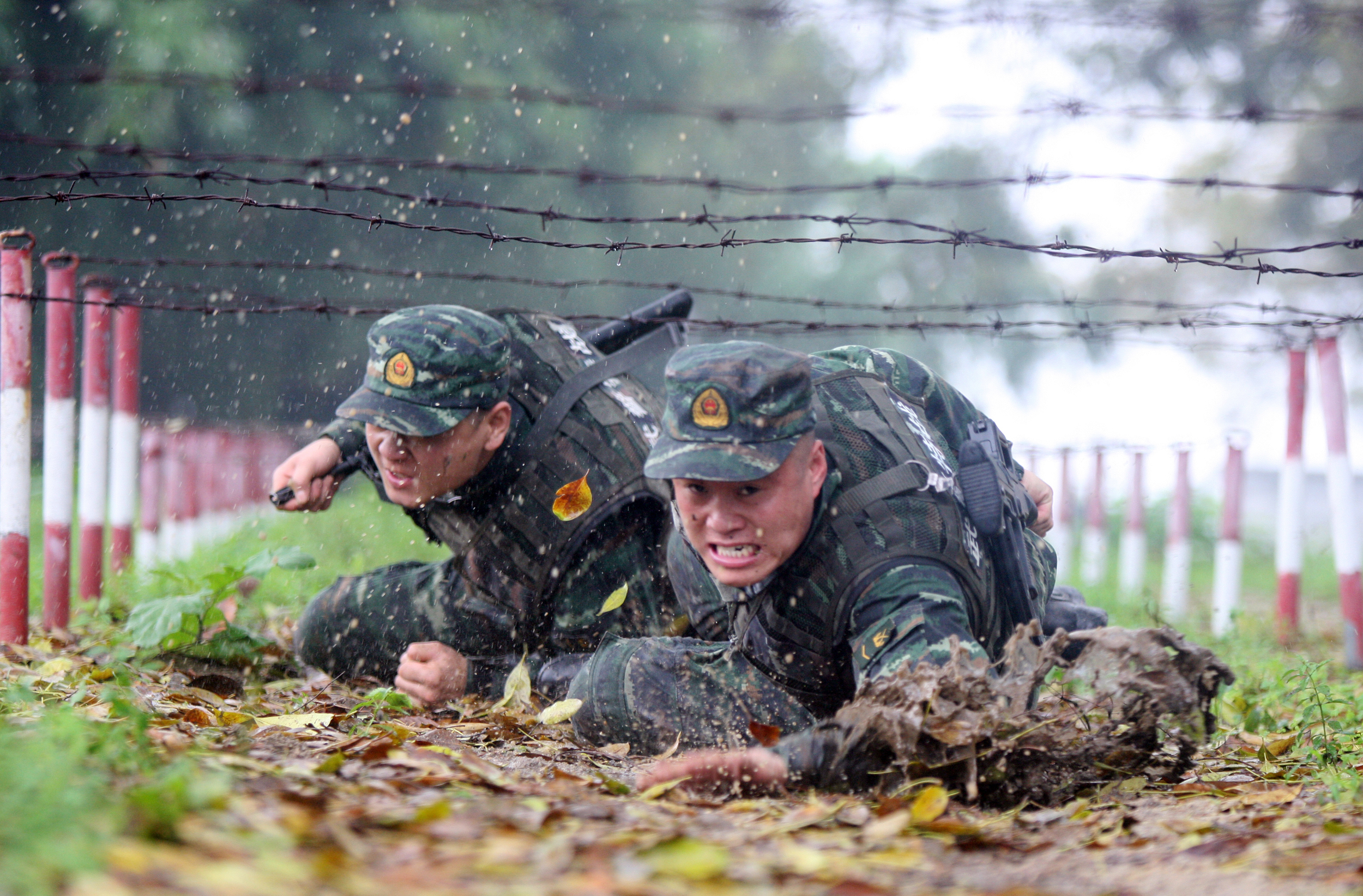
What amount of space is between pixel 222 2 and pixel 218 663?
38.3 ft

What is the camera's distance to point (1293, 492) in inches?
254

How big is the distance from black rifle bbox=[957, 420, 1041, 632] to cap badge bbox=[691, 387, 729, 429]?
70 centimetres

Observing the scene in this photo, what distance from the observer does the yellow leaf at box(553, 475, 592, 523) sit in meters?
3.80

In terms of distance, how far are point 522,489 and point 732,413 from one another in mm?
1291

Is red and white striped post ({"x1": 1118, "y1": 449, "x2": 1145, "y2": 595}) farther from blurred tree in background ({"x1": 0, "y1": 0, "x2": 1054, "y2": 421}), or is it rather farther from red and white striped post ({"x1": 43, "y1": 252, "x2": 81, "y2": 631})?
red and white striped post ({"x1": 43, "y1": 252, "x2": 81, "y2": 631})

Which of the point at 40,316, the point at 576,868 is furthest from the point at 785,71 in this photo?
the point at 576,868

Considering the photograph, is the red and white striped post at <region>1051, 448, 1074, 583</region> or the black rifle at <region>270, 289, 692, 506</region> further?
the red and white striped post at <region>1051, 448, 1074, 583</region>

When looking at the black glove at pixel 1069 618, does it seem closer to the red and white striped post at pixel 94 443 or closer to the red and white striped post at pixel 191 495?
the red and white striped post at pixel 94 443

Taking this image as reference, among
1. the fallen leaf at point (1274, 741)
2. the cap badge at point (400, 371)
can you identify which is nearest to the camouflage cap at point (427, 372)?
the cap badge at point (400, 371)

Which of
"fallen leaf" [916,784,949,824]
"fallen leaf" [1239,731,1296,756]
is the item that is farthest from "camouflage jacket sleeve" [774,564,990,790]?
"fallen leaf" [1239,731,1296,756]

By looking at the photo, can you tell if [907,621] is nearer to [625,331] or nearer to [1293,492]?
[625,331]

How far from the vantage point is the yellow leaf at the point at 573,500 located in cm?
380

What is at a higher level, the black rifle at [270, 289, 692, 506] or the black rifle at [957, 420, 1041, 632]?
the black rifle at [270, 289, 692, 506]

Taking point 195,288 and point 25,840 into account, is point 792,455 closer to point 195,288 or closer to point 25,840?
point 25,840
